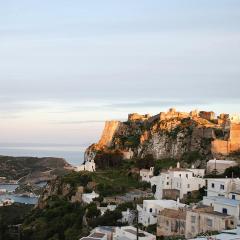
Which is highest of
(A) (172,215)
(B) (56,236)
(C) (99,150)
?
(C) (99,150)

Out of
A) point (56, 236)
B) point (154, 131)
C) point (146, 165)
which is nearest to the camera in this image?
point (56, 236)

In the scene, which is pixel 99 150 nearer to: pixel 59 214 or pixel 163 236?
pixel 59 214

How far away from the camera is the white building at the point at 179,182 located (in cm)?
4425

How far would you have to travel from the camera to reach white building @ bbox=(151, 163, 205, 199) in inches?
1742

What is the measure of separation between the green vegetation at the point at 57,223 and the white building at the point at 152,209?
534 cm

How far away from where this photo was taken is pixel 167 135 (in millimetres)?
65875

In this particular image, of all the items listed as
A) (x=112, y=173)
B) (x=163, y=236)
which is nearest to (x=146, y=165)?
(x=112, y=173)

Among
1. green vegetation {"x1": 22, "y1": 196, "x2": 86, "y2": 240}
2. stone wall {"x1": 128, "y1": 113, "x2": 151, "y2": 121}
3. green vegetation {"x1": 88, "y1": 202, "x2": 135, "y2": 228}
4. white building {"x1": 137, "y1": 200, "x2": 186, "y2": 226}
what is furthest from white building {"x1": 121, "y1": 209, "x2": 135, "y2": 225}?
stone wall {"x1": 128, "y1": 113, "x2": 151, "y2": 121}

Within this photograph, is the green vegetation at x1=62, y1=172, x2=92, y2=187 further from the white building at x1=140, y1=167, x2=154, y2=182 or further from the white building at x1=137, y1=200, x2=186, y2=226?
the white building at x1=137, y1=200, x2=186, y2=226

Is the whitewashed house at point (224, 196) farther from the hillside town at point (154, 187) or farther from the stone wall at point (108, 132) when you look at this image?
the stone wall at point (108, 132)

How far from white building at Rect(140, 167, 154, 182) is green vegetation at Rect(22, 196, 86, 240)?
7.33m

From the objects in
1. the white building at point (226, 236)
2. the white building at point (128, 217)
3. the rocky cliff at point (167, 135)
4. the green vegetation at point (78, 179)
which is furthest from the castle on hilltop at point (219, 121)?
the white building at point (226, 236)

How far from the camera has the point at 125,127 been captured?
78875 millimetres

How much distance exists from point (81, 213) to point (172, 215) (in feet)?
45.8
